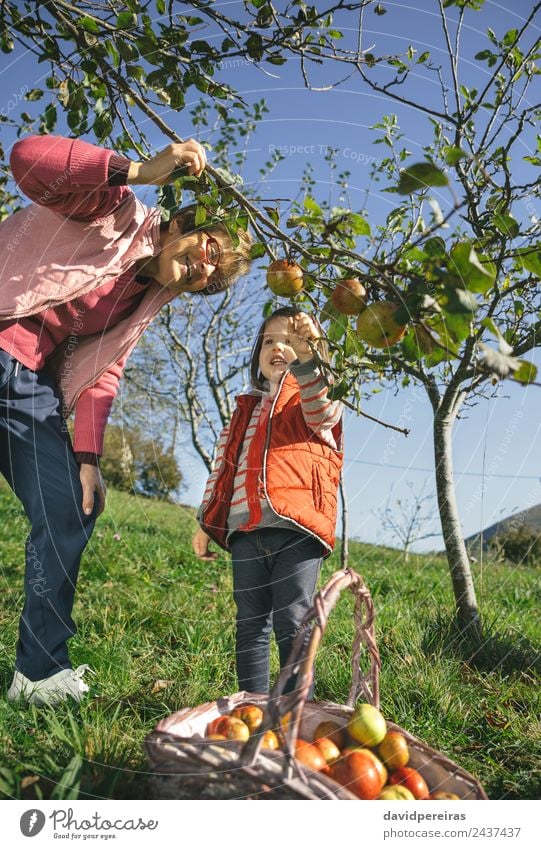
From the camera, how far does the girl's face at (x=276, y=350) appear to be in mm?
2043

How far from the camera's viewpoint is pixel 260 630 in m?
1.95

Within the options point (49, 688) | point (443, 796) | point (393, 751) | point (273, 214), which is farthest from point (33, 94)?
point (443, 796)

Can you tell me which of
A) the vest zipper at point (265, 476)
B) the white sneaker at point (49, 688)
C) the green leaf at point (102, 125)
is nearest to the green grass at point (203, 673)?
the white sneaker at point (49, 688)

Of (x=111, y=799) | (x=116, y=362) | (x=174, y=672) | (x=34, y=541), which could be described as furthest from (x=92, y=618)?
(x=111, y=799)

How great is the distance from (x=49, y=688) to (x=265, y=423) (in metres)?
0.99

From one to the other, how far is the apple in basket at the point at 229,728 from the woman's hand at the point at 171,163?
1.20 m

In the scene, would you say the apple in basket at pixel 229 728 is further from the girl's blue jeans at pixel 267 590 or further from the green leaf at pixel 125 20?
the green leaf at pixel 125 20

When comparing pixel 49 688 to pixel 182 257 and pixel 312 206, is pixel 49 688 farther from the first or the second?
pixel 312 206

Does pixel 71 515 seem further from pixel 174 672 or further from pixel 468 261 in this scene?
pixel 468 261

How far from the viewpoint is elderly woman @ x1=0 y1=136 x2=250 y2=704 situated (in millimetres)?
1699

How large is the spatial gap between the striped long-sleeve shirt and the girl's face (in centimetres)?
9

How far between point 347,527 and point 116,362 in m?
1.81
